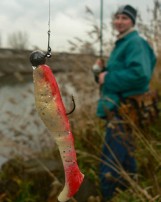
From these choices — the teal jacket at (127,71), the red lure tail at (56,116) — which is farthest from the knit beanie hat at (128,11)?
the red lure tail at (56,116)

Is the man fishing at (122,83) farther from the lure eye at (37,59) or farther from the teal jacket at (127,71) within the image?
the lure eye at (37,59)

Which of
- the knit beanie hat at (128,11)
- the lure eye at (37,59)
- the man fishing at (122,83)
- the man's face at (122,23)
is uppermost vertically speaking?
the lure eye at (37,59)

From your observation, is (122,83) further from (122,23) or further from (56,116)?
(56,116)

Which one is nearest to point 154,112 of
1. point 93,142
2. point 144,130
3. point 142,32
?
point 144,130

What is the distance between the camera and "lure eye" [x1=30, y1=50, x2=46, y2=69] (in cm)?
90

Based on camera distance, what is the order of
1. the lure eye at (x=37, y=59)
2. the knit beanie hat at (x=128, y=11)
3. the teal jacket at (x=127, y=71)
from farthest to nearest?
the knit beanie hat at (x=128, y=11) < the teal jacket at (x=127, y=71) < the lure eye at (x=37, y=59)

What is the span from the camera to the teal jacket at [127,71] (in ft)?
10.9

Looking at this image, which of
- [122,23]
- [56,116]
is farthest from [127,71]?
[56,116]

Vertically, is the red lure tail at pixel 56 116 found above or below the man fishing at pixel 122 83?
above

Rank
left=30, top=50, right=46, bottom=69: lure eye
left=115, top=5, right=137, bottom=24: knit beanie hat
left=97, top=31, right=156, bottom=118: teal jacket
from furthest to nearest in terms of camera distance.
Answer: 1. left=115, top=5, right=137, bottom=24: knit beanie hat
2. left=97, top=31, right=156, bottom=118: teal jacket
3. left=30, top=50, right=46, bottom=69: lure eye

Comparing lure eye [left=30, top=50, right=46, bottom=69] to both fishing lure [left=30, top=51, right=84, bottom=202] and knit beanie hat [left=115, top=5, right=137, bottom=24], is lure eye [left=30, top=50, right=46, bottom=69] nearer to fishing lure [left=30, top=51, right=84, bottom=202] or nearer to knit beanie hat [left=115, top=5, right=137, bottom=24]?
fishing lure [left=30, top=51, right=84, bottom=202]

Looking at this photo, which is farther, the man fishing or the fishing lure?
the man fishing

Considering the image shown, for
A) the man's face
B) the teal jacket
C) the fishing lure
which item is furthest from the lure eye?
the man's face

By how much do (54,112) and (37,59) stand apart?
0.10 metres
